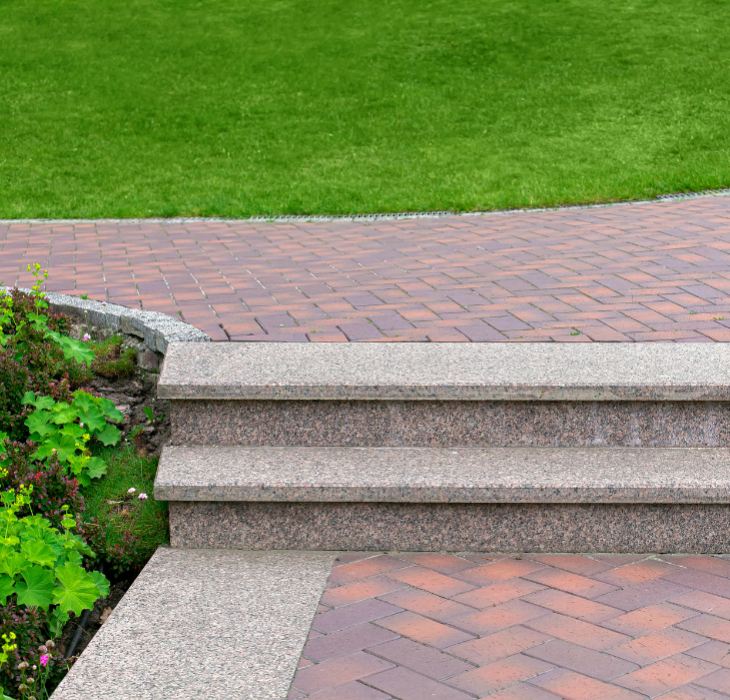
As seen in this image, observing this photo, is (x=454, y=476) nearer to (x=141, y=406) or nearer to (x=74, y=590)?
(x=74, y=590)

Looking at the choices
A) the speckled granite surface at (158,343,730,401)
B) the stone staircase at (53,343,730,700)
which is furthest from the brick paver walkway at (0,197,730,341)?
the stone staircase at (53,343,730,700)

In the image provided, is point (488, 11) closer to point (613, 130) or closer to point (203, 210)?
point (613, 130)

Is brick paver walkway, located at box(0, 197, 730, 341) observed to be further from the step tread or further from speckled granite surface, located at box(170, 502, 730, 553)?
speckled granite surface, located at box(170, 502, 730, 553)

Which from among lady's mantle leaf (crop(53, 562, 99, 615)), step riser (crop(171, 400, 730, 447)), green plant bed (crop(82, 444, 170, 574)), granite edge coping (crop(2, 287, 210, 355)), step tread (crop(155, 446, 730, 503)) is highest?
granite edge coping (crop(2, 287, 210, 355))

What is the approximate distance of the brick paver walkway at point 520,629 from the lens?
228 centimetres

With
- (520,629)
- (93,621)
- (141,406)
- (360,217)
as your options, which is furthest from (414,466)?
(360,217)

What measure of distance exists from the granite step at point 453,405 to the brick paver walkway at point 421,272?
604 mm

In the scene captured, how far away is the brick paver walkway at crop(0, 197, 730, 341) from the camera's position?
410 cm

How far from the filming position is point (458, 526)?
3.07m

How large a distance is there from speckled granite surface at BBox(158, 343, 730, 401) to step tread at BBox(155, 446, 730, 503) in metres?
0.20

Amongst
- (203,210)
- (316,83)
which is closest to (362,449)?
(203,210)

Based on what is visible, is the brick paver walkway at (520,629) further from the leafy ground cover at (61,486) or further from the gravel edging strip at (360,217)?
the gravel edging strip at (360,217)

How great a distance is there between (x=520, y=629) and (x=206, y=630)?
861mm

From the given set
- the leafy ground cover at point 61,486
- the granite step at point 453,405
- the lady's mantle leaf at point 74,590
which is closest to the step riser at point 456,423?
the granite step at point 453,405
